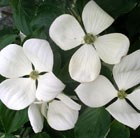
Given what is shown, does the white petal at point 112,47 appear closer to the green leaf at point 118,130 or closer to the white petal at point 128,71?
the white petal at point 128,71

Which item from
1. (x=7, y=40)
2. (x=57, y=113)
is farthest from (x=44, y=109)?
(x=7, y=40)

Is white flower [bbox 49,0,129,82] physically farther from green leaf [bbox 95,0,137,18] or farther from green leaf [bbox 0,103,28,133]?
green leaf [bbox 0,103,28,133]

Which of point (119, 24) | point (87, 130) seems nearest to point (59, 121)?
point (87, 130)

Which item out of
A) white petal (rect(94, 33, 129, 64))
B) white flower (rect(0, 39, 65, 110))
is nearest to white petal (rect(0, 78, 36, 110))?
white flower (rect(0, 39, 65, 110))

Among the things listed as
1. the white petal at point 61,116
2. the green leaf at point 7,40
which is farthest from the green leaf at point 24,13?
the white petal at point 61,116

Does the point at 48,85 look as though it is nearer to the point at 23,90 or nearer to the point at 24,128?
the point at 23,90

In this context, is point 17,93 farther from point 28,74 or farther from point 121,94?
point 121,94
